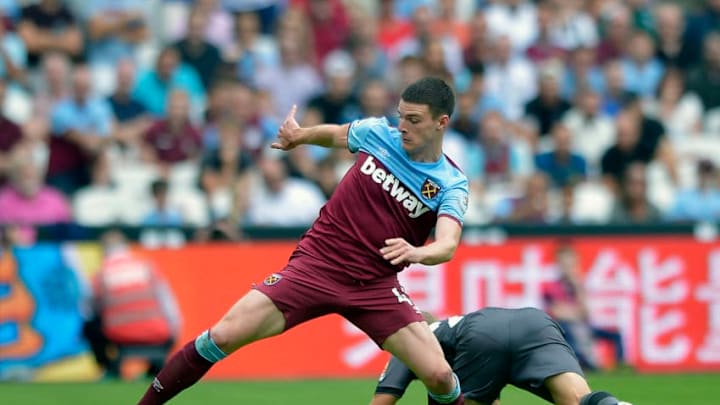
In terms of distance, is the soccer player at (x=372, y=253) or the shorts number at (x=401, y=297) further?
the shorts number at (x=401, y=297)

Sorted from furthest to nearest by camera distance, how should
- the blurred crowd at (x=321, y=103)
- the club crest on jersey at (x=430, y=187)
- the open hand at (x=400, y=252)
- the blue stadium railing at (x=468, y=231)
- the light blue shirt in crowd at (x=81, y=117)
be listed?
the light blue shirt in crowd at (x=81, y=117)
the blurred crowd at (x=321, y=103)
the blue stadium railing at (x=468, y=231)
the club crest on jersey at (x=430, y=187)
the open hand at (x=400, y=252)

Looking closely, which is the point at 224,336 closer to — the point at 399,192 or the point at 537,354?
the point at 399,192

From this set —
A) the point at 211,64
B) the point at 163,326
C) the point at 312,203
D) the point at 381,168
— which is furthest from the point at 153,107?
the point at 381,168

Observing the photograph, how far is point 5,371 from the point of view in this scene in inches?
493

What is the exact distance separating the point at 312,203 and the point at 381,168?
615cm

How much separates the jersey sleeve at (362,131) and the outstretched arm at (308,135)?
0.16ft

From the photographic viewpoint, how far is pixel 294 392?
468 inches

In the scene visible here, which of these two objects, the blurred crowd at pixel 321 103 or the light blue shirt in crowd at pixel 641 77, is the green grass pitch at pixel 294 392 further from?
the light blue shirt in crowd at pixel 641 77

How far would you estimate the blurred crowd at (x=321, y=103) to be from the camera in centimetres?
1423

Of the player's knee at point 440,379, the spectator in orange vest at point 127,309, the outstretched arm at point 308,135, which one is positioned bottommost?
the spectator in orange vest at point 127,309

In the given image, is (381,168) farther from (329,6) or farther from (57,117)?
(329,6)

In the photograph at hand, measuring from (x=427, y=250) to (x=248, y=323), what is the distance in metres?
1.17

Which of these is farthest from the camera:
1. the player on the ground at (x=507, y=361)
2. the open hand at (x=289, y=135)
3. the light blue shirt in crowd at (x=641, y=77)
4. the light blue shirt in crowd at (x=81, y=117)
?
the light blue shirt in crowd at (x=641, y=77)

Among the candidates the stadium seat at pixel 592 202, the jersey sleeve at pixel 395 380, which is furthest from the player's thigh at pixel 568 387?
the stadium seat at pixel 592 202
